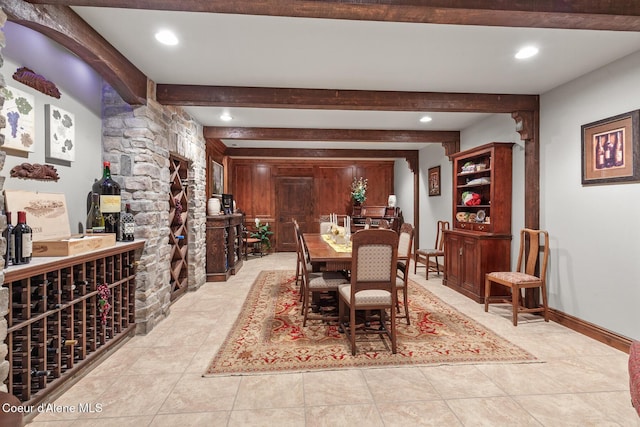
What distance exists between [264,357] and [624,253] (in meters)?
3.11

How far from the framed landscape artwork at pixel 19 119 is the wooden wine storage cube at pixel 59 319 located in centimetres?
78

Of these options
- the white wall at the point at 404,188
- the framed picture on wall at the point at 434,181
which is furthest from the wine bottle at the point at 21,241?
the white wall at the point at 404,188

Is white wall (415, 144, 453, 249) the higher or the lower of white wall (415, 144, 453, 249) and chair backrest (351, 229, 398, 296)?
the higher

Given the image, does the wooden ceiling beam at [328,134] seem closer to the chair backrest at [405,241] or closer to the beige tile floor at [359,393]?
the chair backrest at [405,241]

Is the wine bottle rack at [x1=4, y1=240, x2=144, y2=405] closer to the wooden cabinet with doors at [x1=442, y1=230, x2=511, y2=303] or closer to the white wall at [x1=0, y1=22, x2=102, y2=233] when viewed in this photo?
the white wall at [x1=0, y1=22, x2=102, y2=233]

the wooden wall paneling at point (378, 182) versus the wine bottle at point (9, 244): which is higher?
the wooden wall paneling at point (378, 182)

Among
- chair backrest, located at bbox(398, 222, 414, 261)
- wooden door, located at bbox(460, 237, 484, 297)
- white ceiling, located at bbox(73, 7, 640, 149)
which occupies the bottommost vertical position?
wooden door, located at bbox(460, 237, 484, 297)

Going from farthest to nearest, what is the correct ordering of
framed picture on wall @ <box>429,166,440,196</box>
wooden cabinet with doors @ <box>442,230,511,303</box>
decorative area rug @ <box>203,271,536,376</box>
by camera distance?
framed picture on wall @ <box>429,166,440,196</box> → wooden cabinet with doors @ <box>442,230,511,303</box> → decorative area rug @ <box>203,271,536,376</box>

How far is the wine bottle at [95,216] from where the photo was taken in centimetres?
288

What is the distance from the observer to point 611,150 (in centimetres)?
292

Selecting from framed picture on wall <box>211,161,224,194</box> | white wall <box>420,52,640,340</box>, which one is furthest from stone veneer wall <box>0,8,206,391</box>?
white wall <box>420,52,640,340</box>

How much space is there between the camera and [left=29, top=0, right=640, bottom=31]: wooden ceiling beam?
1.83 metres

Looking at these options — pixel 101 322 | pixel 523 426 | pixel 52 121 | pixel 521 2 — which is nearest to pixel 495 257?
pixel 523 426

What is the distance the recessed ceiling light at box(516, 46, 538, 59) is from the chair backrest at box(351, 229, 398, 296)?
1.80 m
